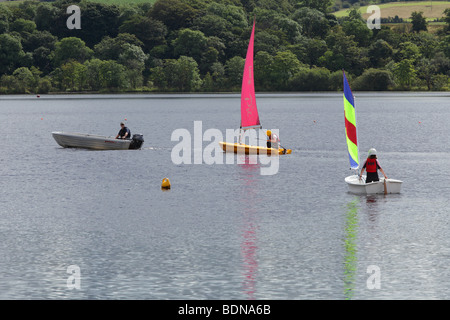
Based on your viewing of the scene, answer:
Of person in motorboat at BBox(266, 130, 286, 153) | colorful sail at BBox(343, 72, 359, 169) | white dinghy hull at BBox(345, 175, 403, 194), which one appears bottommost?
white dinghy hull at BBox(345, 175, 403, 194)

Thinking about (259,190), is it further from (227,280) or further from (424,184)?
(227,280)

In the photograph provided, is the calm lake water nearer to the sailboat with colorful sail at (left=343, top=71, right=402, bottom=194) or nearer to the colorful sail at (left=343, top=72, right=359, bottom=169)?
the sailboat with colorful sail at (left=343, top=71, right=402, bottom=194)

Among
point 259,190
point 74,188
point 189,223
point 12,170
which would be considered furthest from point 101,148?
point 189,223

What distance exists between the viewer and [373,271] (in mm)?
30500

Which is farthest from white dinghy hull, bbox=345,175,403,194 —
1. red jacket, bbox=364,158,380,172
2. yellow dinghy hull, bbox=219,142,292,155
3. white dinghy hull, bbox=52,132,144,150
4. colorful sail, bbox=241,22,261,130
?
white dinghy hull, bbox=52,132,144,150

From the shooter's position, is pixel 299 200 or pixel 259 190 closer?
pixel 299 200

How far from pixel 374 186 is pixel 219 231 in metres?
15.2

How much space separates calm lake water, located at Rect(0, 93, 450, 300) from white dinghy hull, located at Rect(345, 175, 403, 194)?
74cm

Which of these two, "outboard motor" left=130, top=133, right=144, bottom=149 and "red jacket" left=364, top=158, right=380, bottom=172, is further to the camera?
"outboard motor" left=130, top=133, right=144, bottom=149

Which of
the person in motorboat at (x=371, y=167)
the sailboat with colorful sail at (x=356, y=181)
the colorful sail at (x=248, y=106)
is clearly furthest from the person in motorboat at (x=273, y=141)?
the person in motorboat at (x=371, y=167)

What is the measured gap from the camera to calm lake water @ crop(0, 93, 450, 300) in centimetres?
2884

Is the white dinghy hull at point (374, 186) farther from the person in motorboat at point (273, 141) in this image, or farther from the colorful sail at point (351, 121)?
the person in motorboat at point (273, 141)

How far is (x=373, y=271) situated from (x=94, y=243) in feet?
46.0

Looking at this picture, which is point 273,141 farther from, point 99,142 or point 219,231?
point 219,231
